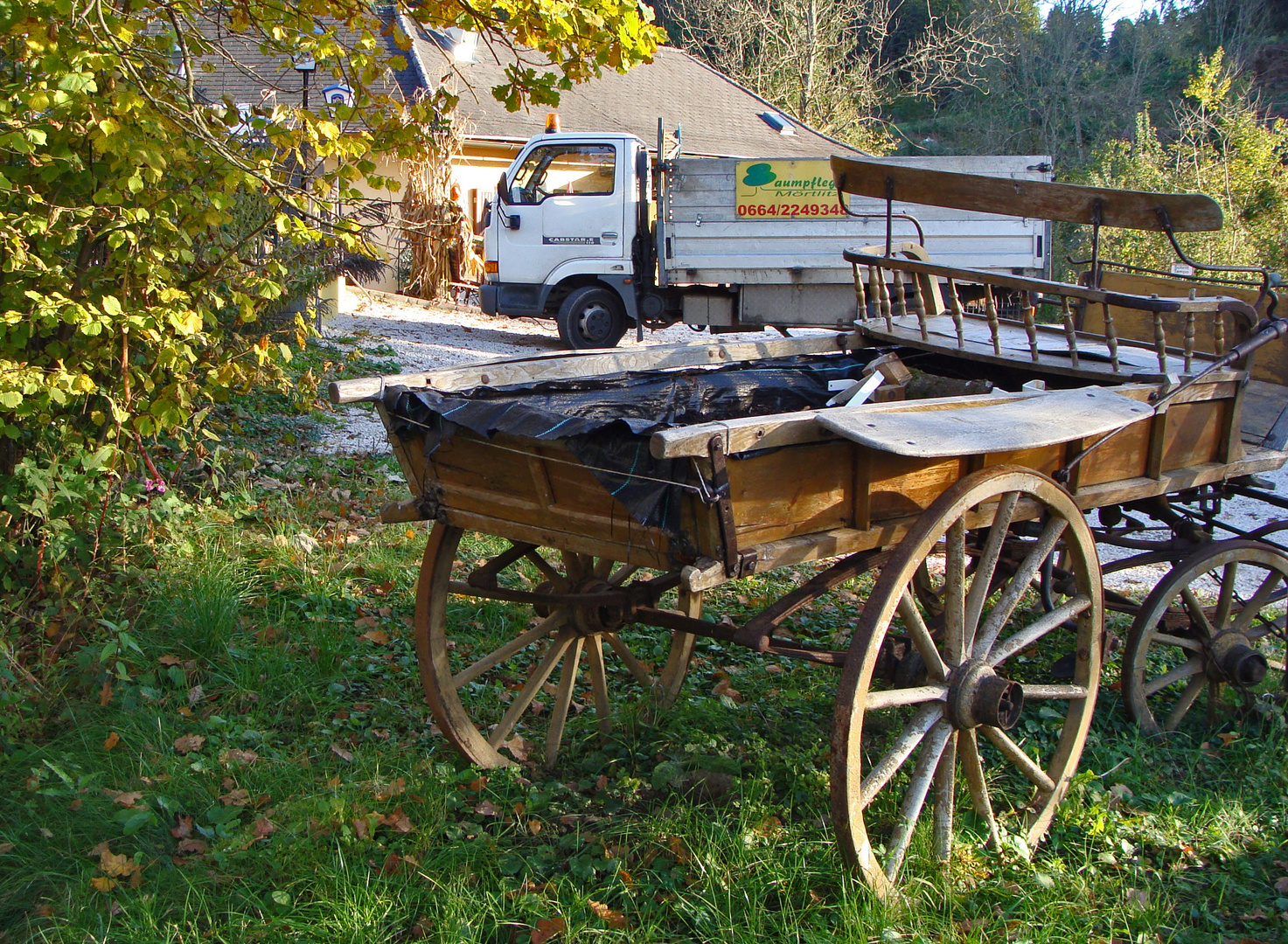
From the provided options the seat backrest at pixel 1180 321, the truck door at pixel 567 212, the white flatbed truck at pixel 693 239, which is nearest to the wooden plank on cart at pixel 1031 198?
the seat backrest at pixel 1180 321

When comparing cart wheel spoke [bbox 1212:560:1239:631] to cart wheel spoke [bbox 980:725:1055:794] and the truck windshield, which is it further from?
the truck windshield

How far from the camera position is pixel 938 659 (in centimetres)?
283

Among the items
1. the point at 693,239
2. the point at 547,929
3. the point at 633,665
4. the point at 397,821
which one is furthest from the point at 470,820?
the point at 693,239

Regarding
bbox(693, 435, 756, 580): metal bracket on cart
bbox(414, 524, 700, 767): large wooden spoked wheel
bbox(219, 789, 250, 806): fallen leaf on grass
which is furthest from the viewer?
bbox(414, 524, 700, 767): large wooden spoked wheel

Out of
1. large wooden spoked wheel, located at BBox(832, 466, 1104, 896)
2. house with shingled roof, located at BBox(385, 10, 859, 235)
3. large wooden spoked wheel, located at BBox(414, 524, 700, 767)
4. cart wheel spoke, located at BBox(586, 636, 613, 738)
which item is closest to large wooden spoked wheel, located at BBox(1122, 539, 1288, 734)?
large wooden spoked wheel, located at BBox(832, 466, 1104, 896)

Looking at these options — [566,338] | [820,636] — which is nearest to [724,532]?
[820,636]

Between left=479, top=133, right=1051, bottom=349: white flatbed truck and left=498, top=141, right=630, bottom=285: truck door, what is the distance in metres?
0.02

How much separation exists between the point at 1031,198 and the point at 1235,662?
6.07ft

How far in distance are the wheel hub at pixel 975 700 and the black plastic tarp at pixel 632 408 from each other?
3.08 ft

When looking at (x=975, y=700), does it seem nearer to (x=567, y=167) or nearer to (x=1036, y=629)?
(x=1036, y=629)

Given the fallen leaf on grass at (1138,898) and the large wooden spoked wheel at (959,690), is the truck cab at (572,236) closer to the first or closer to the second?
the large wooden spoked wheel at (959,690)

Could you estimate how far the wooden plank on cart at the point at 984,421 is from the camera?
2.45 m

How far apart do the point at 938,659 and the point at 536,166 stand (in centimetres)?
1108

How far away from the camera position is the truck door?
12711mm
